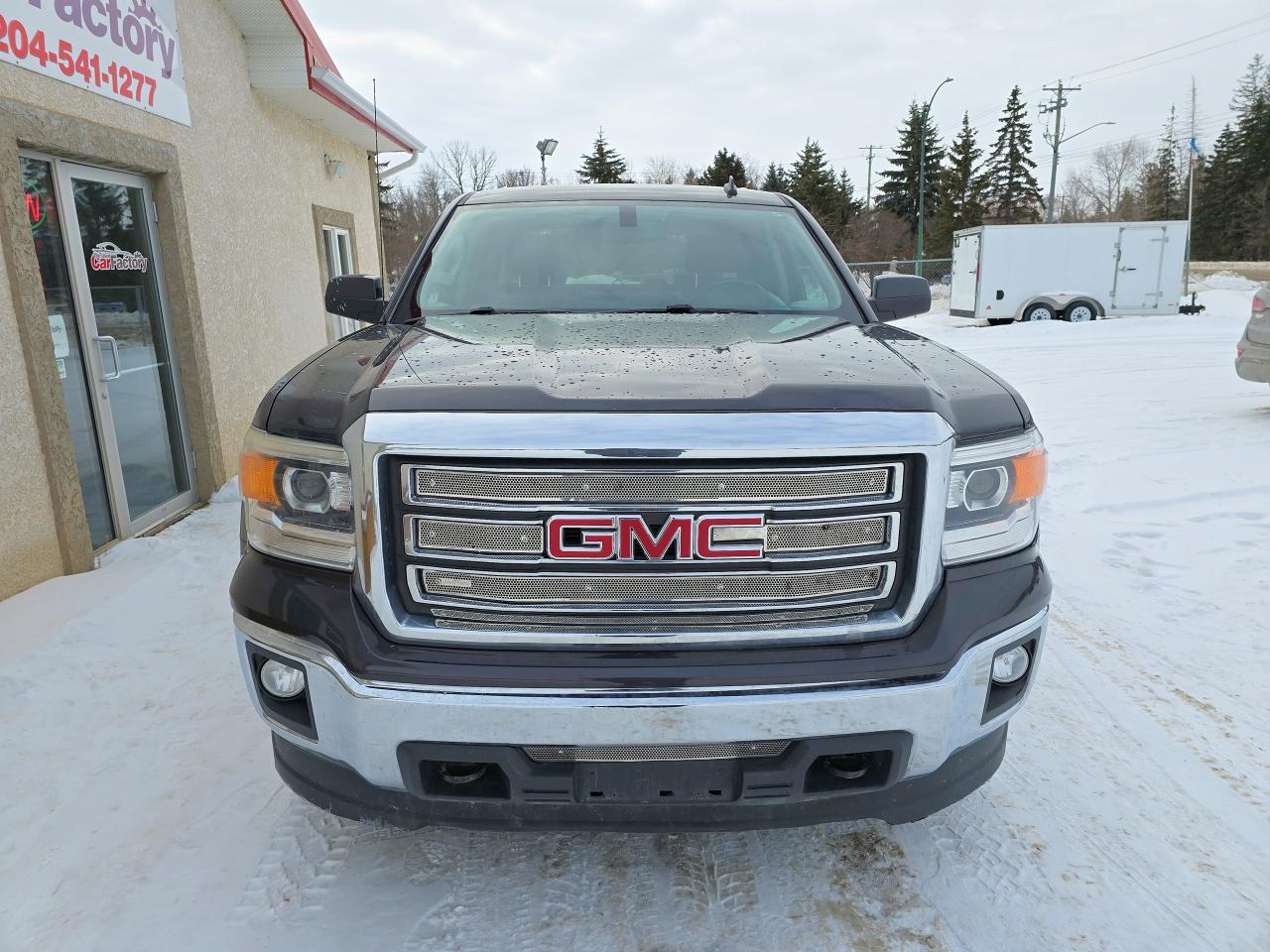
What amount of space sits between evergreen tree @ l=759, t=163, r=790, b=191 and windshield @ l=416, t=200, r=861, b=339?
57743 mm

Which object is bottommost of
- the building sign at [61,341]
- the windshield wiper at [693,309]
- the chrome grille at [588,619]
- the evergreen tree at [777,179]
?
the chrome grille at [588,619]

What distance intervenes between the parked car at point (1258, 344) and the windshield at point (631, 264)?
262 inches

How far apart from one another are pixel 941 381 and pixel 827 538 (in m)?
0.54

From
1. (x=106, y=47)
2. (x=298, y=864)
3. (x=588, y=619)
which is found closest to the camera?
(x=588, y=619)

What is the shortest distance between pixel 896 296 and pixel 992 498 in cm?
145

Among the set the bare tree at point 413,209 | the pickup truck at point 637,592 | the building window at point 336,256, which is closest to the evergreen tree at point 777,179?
the bare tree at point 413,209

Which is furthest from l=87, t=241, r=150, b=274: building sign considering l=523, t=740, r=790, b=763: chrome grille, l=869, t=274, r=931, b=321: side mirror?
l=523, t=740, r=790, b=763: chrome grille

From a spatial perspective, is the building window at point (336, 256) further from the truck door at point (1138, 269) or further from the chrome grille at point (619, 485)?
the truck door at point (1138, 269)

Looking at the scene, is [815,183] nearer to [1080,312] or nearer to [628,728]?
A: [1080,312]

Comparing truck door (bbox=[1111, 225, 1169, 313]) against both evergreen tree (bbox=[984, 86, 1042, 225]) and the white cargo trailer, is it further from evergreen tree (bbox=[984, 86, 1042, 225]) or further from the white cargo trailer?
evergreen tree (bbox=[984, 86, 1042, 225])

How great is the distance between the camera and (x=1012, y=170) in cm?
5678

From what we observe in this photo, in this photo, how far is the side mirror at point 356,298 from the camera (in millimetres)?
3332

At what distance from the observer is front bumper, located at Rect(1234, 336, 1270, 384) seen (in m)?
7.93

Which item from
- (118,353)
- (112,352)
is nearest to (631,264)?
(112,352)
